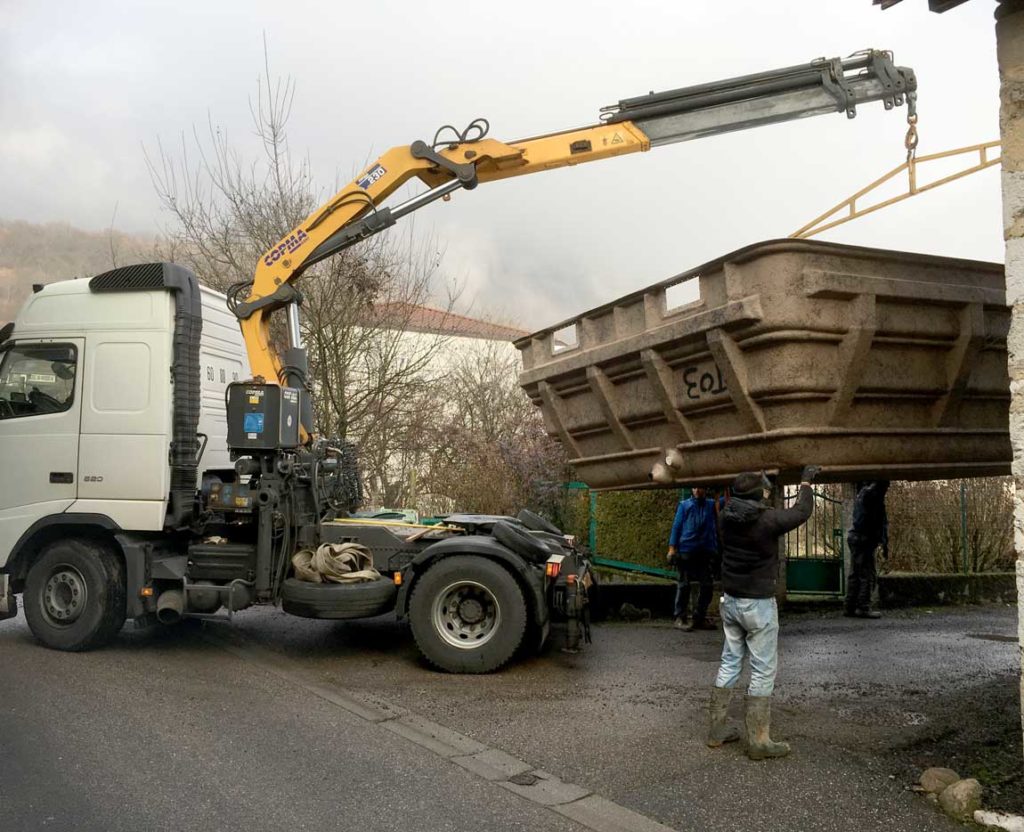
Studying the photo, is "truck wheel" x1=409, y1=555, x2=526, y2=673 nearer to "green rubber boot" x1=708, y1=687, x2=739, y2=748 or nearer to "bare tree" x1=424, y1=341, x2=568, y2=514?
"green rubber boot" x1=708, y1=687, x2=739, y2=748

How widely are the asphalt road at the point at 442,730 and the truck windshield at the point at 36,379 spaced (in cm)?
213

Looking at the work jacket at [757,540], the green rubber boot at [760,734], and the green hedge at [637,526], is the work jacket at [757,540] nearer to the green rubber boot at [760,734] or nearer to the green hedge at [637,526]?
the green rubber boot at [760,734]

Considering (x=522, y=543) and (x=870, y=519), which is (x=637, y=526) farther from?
(x=522, y=543)

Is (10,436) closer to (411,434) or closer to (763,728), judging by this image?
(763,728)

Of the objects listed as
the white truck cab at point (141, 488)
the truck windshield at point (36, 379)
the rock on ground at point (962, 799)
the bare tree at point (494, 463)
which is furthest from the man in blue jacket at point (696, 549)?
the truck windshield at point (36, 379)

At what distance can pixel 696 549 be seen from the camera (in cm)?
908

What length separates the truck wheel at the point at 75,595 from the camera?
7758 mm

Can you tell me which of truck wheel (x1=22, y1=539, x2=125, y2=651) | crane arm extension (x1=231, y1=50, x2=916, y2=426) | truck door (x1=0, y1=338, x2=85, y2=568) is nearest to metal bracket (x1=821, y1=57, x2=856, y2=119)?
crane arm extension (x1=231, y1=50, x2=916, y2=426)

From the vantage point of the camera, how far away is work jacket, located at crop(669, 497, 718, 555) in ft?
29.9

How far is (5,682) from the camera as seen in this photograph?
6738mm

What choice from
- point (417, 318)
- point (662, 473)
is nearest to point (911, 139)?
point (662, 473)

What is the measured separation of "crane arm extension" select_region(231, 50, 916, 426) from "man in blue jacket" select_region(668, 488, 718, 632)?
349cm

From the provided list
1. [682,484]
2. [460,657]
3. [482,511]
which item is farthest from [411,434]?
[682,484]

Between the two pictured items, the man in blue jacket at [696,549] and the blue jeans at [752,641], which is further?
the man in blue jacket at [696,549]
